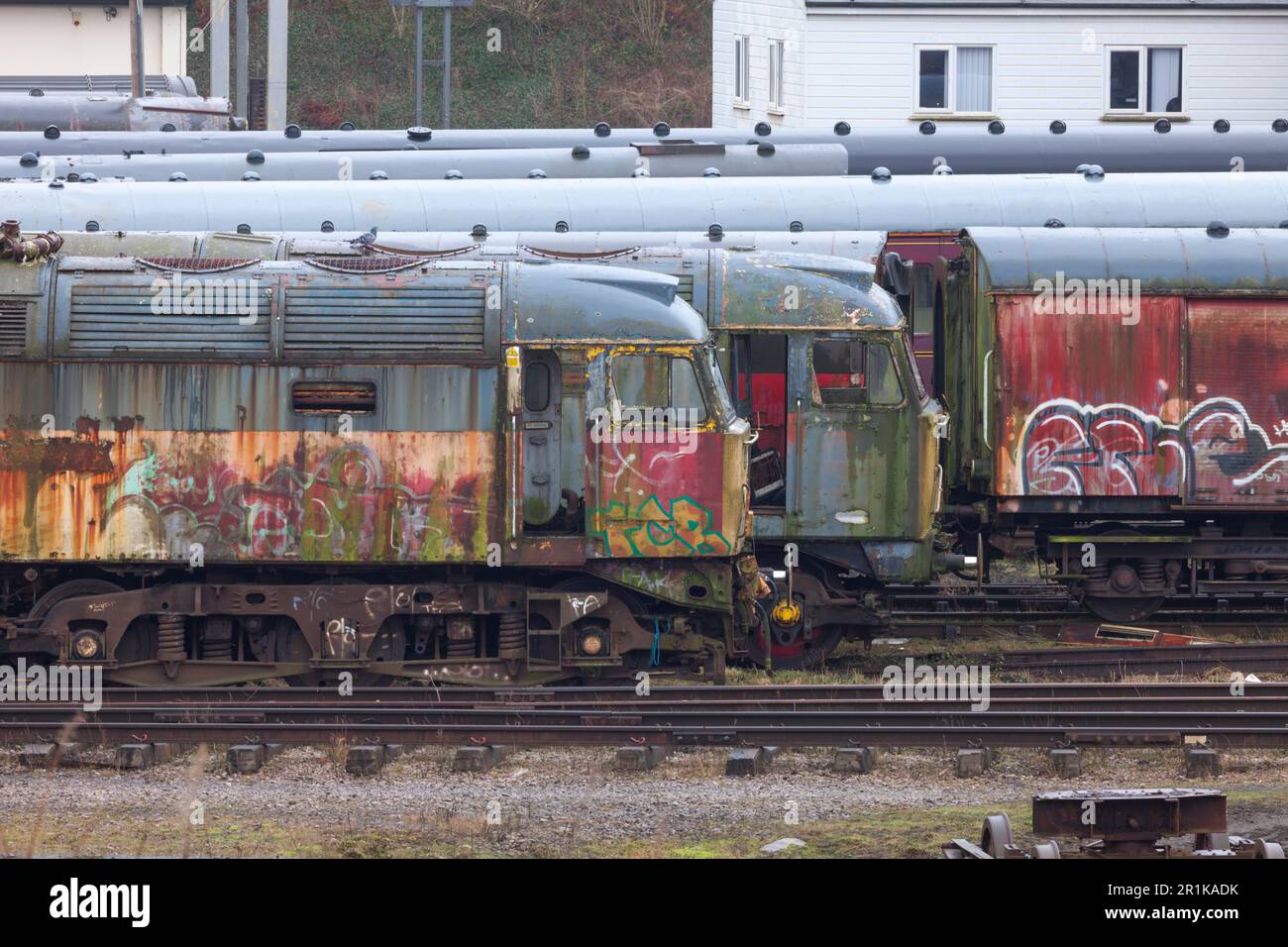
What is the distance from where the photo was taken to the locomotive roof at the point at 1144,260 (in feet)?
54.2

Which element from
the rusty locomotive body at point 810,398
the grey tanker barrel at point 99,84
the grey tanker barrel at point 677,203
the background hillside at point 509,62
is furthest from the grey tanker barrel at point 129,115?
the background hillside at point 509,62

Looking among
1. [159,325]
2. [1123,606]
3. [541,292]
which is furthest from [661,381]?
[1123,606]

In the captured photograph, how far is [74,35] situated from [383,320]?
26215mm

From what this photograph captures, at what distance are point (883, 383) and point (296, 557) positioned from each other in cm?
477

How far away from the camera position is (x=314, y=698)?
13750 millimetres

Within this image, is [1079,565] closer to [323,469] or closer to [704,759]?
[704,759]

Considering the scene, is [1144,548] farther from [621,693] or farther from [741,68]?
[741,68]

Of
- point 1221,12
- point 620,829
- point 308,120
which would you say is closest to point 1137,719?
point 620,829

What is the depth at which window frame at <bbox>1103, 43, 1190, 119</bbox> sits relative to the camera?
31.9 meters

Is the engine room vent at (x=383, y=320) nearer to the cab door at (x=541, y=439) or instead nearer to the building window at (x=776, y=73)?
the cab door at (x=541, y=439)

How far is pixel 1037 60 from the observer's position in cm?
3188

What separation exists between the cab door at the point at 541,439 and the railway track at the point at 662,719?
1.38 metres

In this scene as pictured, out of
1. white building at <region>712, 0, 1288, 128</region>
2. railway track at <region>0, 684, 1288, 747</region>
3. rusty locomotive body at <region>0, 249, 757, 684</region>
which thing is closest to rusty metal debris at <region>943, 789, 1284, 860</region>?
railway track at <region>0, 684, 1288, 747</region>

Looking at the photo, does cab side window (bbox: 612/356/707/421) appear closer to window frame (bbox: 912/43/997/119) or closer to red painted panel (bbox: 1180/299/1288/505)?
red painted panel (bbox: 1180/299/1288/505)
